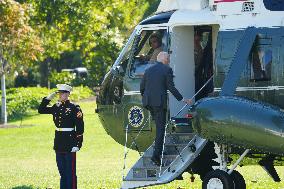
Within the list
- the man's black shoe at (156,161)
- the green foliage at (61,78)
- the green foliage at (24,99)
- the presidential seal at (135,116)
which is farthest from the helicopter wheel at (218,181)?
the green foliage at (61,78)

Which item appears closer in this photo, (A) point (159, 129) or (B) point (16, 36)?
(A) point (159, 129)

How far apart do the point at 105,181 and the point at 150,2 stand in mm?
43192

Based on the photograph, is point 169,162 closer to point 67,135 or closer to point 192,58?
point 67,135

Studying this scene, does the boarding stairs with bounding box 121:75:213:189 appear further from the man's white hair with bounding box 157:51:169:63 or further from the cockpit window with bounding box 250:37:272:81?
the cockpit window with bounding box 250:37:272:81

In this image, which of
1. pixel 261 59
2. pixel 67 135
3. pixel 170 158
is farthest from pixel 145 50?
pixel 261 59

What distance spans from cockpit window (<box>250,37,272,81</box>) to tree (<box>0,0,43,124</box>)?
24943mm

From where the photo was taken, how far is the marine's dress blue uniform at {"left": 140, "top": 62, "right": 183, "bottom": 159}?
14.9m

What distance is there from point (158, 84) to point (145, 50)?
4.81ft

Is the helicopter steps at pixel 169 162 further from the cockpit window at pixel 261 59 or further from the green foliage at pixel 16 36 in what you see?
the green foliage at pixel 16 36

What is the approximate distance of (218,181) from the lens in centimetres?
1460

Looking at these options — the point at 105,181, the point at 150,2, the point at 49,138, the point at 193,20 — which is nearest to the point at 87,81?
the point at 150,2

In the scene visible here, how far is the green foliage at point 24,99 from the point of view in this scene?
145 feet

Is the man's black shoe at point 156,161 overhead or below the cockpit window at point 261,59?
below

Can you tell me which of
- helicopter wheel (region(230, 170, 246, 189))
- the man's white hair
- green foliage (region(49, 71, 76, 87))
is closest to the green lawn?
helicopter wheel (region(230, 170, 246, 189))
